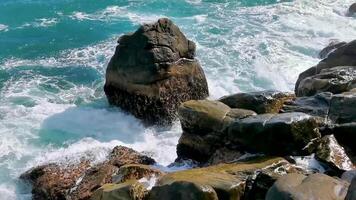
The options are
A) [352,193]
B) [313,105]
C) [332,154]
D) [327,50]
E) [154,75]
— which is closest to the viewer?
[352,193]

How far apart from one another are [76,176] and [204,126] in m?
3.48

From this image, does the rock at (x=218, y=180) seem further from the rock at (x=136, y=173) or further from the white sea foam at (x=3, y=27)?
the white sea foam at (x=3, y=27)

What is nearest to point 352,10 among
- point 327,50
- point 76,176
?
point 327,50

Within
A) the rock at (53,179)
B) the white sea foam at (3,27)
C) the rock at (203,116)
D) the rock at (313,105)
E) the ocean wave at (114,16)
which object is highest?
the rock at (313,105)

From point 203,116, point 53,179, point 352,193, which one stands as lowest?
point 53,179

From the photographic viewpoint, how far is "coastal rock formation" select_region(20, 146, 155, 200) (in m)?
12.8

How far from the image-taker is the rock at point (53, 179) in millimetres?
13172

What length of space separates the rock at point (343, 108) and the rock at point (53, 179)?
252 inches

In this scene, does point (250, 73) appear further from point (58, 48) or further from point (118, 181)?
point (118, 181)

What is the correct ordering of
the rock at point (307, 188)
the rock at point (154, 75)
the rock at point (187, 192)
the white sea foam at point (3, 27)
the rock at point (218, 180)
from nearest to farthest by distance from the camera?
the rock at point (307, 188) → the rock at point (187, 192) → the rock at point (218, 180) → the rock at point (154, 75) → the white sea foam at point (3, 27)

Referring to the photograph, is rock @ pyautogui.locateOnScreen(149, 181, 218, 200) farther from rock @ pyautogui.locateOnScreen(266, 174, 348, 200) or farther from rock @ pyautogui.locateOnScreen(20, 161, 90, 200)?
rock @ pyautogui.locateOnScreen(20, 161, 90, 200)

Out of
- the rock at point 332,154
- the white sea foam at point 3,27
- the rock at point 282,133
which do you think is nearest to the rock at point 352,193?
the rock at point 332,154

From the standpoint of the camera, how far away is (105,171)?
1310 centimetres

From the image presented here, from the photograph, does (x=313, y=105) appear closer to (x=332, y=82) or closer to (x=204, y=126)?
(x=332, y=82)
